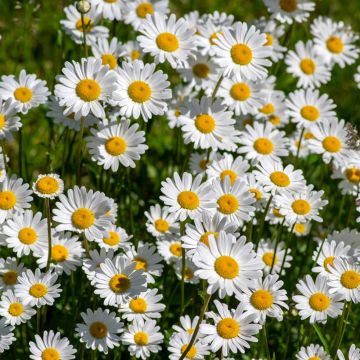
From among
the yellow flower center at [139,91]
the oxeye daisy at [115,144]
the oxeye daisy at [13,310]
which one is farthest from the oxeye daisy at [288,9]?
the oxeye daisy at [13,310]

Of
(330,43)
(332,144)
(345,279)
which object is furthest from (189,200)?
(330,43)

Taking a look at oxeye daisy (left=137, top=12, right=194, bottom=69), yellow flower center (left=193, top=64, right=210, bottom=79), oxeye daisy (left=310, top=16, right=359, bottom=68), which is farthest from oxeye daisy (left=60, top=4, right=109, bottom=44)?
oxeye daisy (left=310, top=16, right=359, bottom=68)

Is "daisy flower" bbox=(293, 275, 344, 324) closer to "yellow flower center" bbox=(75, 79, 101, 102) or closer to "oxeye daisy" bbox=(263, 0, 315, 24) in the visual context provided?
"yellow flower center" bbox=(75, 79, 101, 102)

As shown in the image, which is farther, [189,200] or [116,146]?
[116,146]

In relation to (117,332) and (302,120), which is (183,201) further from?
(302,120)

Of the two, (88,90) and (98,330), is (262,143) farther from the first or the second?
(98,330)

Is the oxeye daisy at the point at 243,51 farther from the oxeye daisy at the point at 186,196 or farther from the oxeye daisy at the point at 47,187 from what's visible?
the oxeye daisy at the point at 47,187

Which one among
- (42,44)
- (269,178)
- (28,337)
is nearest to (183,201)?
(269,178)
